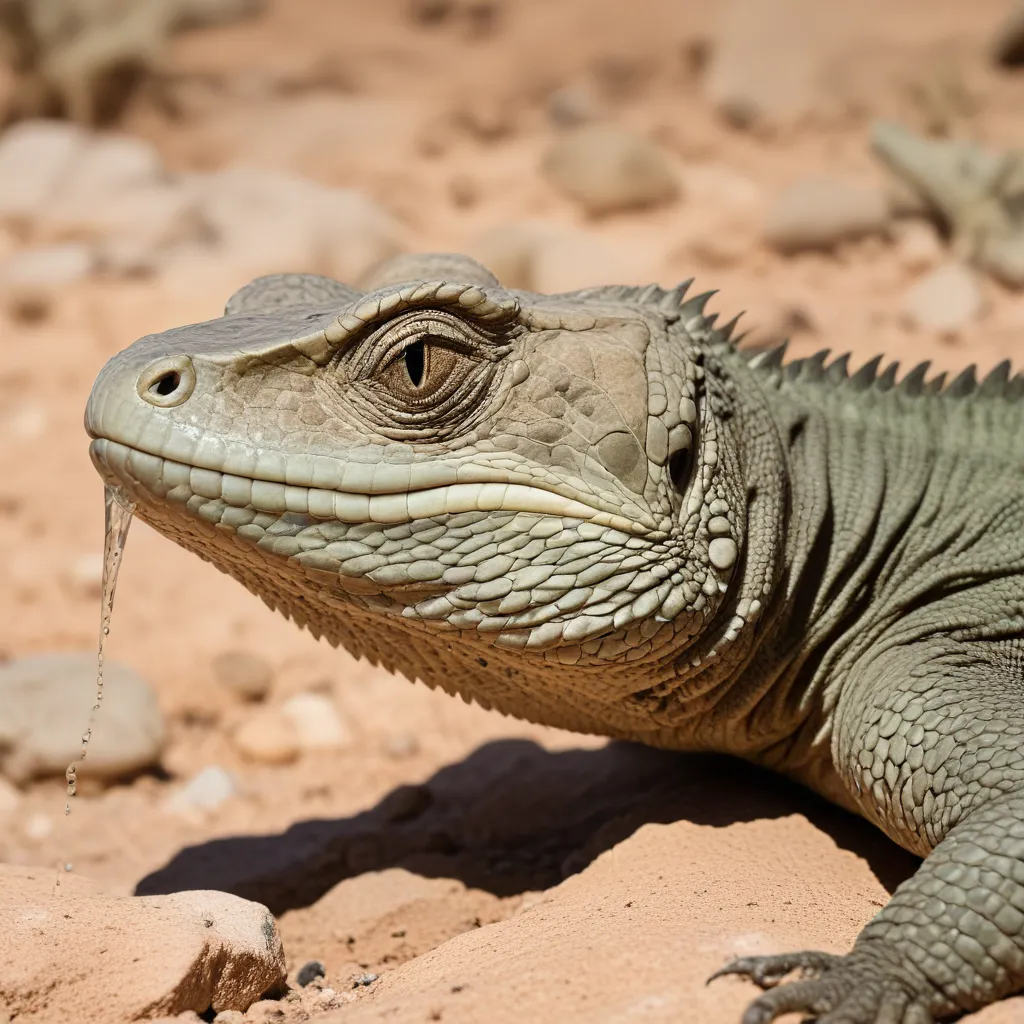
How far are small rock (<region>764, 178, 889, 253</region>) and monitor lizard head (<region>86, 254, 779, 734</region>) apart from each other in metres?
6.23

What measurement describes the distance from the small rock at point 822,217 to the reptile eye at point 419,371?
6.71 meters

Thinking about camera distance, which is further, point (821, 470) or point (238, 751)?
point (238, 751)

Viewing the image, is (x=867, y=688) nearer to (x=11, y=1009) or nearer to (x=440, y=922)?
(x=440, y=922)

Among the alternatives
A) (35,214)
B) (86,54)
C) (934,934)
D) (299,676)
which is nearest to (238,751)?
(299,676)

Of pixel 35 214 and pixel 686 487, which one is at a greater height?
pixel 686 487

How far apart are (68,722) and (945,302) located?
599 cm

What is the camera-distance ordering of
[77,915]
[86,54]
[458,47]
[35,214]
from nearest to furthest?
1. [77,915]
2. [35,214]
3. [86,54]
4. [458,47]

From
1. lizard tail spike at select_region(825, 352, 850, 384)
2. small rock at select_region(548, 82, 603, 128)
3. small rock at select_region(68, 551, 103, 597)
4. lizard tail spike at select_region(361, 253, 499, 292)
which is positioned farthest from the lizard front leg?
small rock at select_region(548, 82, 603, 128)

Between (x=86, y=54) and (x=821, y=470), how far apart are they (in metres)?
11.2

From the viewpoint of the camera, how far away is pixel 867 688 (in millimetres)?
4168

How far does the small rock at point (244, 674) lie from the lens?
22.0 feet

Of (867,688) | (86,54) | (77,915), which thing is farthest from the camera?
(86,54)

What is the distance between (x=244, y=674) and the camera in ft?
22.0

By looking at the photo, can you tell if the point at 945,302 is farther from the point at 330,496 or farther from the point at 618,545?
the point at 330,496
